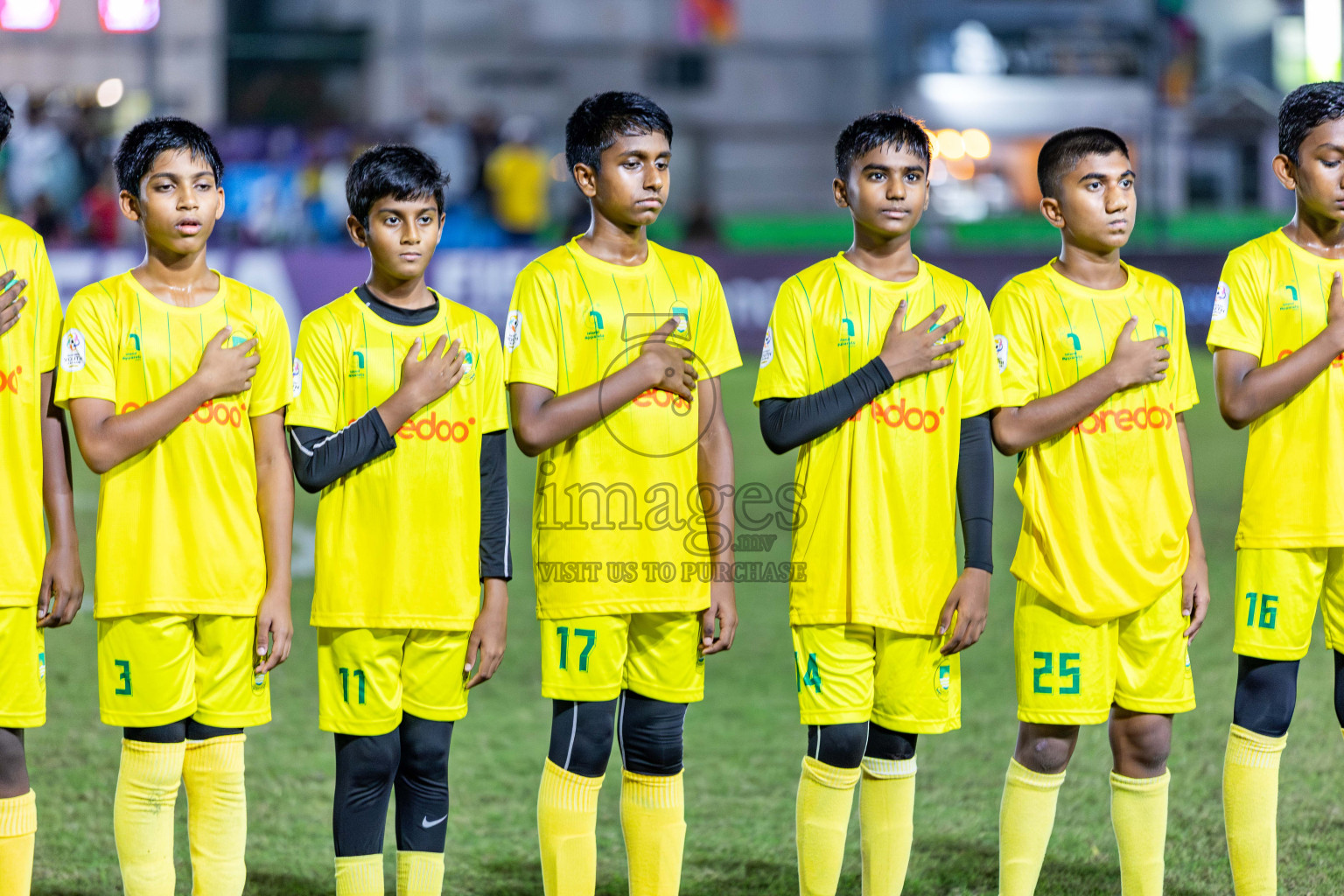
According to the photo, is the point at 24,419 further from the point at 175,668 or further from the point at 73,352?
the point at 175,668

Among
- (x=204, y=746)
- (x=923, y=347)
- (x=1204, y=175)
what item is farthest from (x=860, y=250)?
(x=1204, y=175)

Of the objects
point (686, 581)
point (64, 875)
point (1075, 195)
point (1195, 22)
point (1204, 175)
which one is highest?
point (1195, 22)

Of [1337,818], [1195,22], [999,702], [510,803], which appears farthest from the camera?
[1195,22]

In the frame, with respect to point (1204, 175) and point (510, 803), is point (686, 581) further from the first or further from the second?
point (1204, 175)

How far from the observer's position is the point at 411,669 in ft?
11.0

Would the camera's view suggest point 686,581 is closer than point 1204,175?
Yes

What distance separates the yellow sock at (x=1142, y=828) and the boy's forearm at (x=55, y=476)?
258cm

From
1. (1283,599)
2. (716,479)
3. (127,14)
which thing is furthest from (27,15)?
(1283,599)

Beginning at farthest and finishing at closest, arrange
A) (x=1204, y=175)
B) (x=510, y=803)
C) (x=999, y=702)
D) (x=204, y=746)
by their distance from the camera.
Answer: (x=1204, y=175) < (x=999, y=702) < (x=510, y=803) < (x=204, y=746)

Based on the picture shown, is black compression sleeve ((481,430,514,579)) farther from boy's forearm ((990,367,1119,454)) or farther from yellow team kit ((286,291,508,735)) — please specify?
boy's forearm ((990,367,1119,454))

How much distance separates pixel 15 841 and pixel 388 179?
1754 mm

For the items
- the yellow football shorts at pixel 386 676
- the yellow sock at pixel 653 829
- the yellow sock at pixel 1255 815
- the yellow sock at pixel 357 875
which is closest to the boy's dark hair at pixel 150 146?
the yellow football shorts at pixel 386 676

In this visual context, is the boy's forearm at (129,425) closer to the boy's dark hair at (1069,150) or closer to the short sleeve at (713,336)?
the short sleeve at (713,336)

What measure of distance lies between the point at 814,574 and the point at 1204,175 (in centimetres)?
1704
